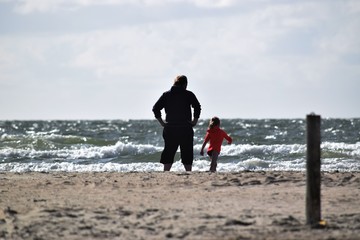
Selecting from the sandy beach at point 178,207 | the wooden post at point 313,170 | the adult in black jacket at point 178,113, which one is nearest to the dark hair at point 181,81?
the adult in black jacket at point 178,113

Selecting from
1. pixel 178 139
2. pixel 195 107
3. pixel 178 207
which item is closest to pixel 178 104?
pixel 195 107

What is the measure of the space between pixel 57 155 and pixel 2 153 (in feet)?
5.42

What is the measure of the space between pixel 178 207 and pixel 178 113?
147 inches

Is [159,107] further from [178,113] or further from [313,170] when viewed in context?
[313,170]

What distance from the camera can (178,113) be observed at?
11.8 metres

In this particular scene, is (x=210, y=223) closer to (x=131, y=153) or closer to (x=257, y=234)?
(x=257, y=234)

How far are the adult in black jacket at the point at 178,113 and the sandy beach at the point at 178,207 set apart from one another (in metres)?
0.89

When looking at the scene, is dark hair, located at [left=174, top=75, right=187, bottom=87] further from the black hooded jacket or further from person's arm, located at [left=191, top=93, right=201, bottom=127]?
person's arm, located at [left=191, top=93, right=201, bottom=127]

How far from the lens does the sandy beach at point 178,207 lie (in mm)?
7141

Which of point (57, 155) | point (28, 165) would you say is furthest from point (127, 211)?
point (57, 155)

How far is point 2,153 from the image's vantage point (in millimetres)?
22734

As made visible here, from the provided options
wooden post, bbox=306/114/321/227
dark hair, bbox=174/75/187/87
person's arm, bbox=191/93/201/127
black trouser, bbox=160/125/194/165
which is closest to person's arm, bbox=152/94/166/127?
black trouser, bbox=160/125/194/165

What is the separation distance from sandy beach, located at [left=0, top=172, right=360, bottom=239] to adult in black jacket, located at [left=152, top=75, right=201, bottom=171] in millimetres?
885

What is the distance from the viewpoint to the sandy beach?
714 cm
